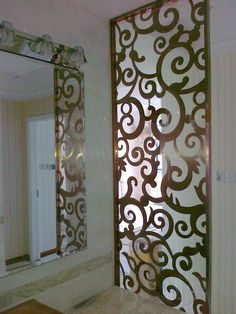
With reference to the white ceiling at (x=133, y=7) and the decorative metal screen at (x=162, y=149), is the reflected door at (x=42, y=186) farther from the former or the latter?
the white ceiling at (x=133, y=7)

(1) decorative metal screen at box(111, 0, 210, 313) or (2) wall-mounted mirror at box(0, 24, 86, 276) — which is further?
(1) decorative metal screen at box(111, 0, 210, 313)

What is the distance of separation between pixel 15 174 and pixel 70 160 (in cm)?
31

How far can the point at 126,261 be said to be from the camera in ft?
5.36

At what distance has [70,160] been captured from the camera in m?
→ 1.45

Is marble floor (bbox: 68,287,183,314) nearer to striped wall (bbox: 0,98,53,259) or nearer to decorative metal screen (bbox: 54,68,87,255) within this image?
decorative metal screen (bbox: 54,68,87,255)

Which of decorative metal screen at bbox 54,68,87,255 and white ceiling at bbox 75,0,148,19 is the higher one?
white ceiling at bbox 75,0,148,19

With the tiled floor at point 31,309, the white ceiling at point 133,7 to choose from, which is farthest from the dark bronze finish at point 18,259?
the white ceiling at point 133,7

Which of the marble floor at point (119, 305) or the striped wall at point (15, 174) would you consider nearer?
the striped wall at point (15, 174)

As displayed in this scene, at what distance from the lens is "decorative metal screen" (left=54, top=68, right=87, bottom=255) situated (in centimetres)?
140

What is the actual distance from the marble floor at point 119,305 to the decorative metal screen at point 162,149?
0.21ft

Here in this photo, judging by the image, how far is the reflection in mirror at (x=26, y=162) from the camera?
3.91 ft
